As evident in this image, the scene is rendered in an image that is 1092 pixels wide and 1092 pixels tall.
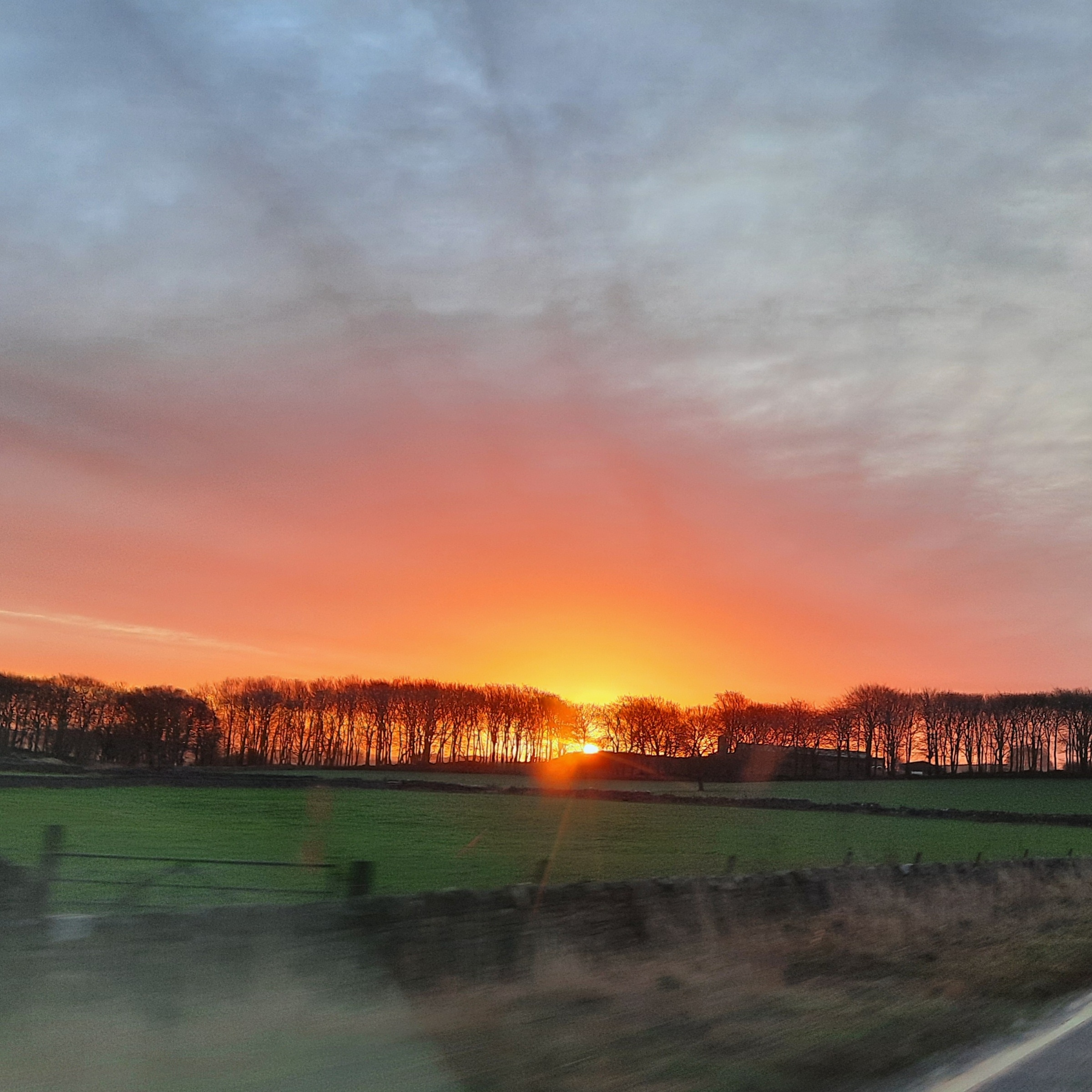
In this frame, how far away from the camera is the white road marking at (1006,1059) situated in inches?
283

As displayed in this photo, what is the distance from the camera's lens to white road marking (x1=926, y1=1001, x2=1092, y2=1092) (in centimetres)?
718

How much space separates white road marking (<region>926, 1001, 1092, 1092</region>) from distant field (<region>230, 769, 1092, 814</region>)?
239 feet

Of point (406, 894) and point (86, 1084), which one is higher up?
point (406, 894)

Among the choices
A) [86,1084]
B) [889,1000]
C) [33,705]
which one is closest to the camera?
[86,1084]

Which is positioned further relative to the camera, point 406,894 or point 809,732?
point 809,732

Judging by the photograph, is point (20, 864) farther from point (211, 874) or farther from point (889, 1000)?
point (211, 874)

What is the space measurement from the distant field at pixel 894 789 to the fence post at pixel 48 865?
77.3m

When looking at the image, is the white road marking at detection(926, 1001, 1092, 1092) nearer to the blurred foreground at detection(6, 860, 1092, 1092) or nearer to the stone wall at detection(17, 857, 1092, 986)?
the blurred foreground at detection(6, 860, 1092, 1092)

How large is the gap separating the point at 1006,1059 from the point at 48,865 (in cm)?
746

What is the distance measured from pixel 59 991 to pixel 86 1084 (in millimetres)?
901

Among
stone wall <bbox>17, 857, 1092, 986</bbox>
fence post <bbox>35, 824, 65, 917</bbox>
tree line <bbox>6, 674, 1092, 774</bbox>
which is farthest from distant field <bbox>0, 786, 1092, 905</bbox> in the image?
tree line <bbox>6, 674, 1092, 774</bbox>

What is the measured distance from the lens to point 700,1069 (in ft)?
25.2

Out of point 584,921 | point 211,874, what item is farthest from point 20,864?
point 211,874

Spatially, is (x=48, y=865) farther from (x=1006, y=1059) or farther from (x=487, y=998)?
(x=1006, y=1059)
